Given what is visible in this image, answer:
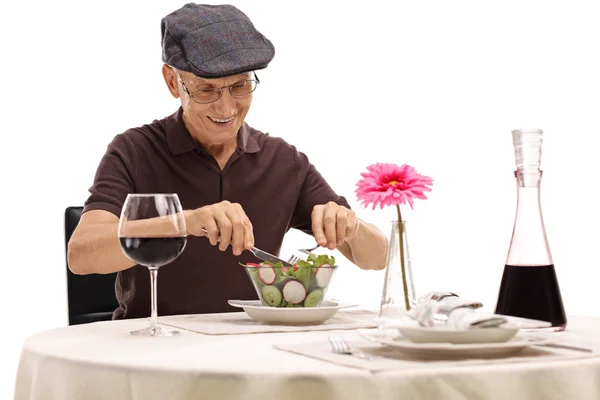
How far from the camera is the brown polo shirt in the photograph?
248 cm

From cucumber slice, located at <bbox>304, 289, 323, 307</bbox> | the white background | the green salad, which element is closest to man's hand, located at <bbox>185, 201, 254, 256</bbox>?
the green salad

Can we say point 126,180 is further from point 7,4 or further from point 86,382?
point 7,4

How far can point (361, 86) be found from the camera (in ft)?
13.8

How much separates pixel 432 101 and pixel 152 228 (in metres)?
2.87

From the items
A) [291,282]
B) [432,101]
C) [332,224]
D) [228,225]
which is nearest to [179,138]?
[332,224]

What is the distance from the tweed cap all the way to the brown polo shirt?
0.92 feet

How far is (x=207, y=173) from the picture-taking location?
2604 millimetres

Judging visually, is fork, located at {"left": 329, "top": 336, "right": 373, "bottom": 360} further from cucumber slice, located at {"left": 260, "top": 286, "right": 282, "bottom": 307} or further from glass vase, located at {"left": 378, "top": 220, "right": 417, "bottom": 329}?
cucumber slice, located at {"left": 260, "top": 286, "right": 282, "bottom": 307}

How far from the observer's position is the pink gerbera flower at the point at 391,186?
1.42 metres

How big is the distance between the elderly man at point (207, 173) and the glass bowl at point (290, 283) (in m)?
0.48

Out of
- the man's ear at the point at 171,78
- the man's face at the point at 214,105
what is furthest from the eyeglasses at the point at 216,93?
the man's ear at the point at 171,78

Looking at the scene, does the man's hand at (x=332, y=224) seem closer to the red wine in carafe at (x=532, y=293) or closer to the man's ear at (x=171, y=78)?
the red wine in carafe at (x=532, y=293)

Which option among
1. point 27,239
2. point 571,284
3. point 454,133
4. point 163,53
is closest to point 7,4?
point 27,239

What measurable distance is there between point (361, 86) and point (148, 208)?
2800 millimetres
